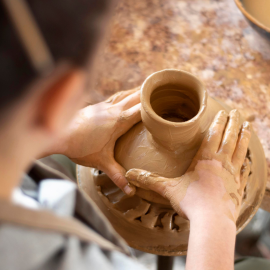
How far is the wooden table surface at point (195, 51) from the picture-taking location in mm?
1482

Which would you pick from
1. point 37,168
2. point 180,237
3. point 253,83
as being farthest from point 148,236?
point 253,83

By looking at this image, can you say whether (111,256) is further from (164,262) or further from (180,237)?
(164,262)

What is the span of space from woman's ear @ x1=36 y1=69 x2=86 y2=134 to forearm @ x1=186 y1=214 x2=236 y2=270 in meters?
0.61

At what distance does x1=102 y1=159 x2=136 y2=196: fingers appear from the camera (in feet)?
2.88

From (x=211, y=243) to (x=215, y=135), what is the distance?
1.03ft

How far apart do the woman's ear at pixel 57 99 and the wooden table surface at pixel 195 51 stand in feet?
4.02

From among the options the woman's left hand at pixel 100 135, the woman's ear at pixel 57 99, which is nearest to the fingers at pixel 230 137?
the woman's left hand at pixel 100 135

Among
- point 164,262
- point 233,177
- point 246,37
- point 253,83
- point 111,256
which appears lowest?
point 164,262

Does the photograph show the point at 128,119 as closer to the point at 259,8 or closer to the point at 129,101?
the point at 129,101

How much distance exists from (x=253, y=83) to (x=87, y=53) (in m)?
1.44

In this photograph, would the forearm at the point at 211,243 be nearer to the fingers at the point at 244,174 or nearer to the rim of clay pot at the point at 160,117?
the fingers at the point at 244,174

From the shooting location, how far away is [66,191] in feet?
1.54

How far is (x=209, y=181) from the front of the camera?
83cm

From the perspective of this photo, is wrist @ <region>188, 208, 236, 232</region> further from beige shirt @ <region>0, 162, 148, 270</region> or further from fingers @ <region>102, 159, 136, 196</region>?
beige shirt @ <region>0, 162, 148, 270</region>
